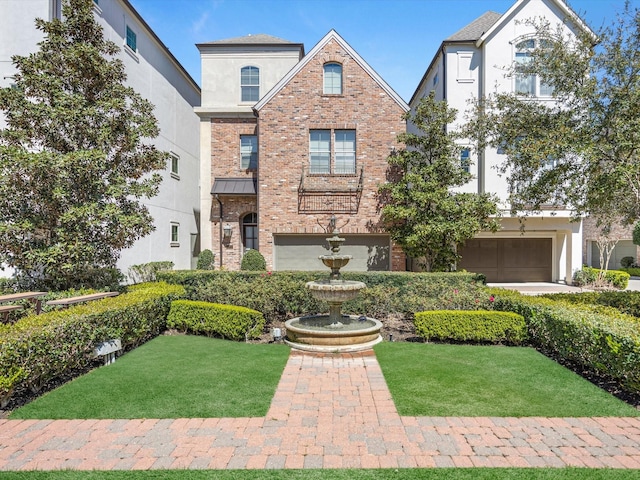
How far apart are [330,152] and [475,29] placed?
34.1 ft

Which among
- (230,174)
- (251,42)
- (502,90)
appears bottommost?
(230,174)

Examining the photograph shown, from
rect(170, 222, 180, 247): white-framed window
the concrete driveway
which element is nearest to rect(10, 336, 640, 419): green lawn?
rect(170, 222, 180, 247): white-framed window

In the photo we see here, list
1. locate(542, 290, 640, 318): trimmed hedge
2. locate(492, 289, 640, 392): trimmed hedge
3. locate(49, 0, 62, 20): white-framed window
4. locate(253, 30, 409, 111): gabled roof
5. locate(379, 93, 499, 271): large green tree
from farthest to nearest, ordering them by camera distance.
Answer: locate(253, 30, 409, 111): gabled roof, locate(379, 93, 499, 271): large green tree, locate(49, 0, 62, 20): white-framed window, locate(542, 290, 640, 318): trimmed hedge, locate(492, 289, 640, 392): trimmed hedge

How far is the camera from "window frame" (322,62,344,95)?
1678 centimetres

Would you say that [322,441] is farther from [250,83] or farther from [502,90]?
[250,83]

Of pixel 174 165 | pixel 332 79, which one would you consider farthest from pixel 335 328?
pixel 174 165

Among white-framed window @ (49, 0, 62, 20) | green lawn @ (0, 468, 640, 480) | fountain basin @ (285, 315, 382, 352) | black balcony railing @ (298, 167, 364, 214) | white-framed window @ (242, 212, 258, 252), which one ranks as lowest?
green lawn @ (0, 468, 640, 480)

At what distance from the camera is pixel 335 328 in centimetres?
891

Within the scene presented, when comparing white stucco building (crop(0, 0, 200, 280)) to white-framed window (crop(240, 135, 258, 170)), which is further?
white-framed window (crop(240, 135, 258, 170))

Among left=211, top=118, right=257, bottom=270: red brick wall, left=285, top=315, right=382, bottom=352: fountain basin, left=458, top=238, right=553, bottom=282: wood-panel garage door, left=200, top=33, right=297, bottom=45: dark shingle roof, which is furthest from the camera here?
left=458, top=238, right=553, bottom=282: wood-panel garage door

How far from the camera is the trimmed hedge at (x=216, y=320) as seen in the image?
9273 millimetres

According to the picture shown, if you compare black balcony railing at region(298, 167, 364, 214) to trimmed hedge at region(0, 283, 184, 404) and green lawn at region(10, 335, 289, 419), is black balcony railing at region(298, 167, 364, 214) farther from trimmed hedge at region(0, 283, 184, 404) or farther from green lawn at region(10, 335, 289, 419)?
green lawn at region(10, 335, 289, 419)

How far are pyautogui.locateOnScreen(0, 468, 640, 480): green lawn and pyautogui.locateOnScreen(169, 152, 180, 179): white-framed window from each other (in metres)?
16.1

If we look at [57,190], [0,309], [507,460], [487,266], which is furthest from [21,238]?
[487,266]
